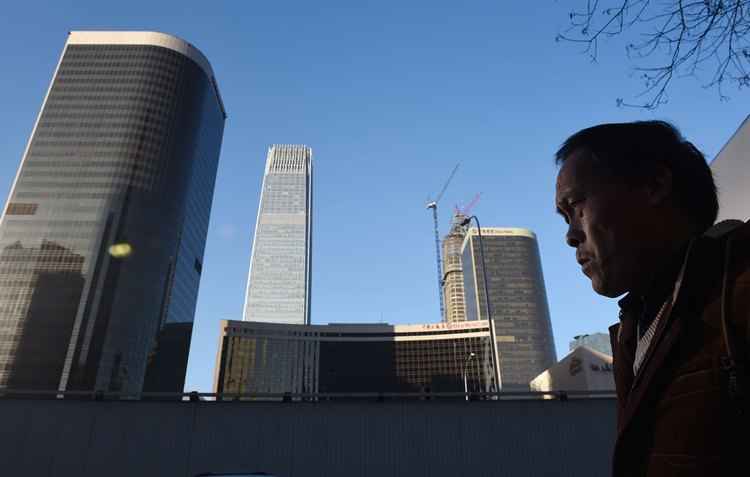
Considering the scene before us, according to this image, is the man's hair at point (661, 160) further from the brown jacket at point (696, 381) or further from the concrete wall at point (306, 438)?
the concrete wall at point (306, 438)

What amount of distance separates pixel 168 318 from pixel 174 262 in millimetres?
13578

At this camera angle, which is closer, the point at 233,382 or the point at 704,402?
the point at 704,402

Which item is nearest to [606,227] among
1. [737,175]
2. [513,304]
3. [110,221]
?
[737,175]

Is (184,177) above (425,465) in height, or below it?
above

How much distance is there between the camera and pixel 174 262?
4230 inches

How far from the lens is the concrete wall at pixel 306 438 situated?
13.4 metres

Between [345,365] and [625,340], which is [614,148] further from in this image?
[345,365]

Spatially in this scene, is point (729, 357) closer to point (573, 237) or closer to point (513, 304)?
point (573, 237)

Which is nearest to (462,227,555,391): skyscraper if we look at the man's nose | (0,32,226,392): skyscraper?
(0,32,226,392): skyscraper

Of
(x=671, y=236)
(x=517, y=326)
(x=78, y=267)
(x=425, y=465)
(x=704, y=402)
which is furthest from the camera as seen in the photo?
(x=517, y=326)

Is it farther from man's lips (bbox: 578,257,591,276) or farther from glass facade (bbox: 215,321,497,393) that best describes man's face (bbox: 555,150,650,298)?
glass facade (bbox: 215,321,497,393)

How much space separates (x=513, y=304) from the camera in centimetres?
18925

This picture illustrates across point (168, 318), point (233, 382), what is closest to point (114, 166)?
point (168, 318)

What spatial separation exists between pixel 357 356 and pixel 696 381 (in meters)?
122
